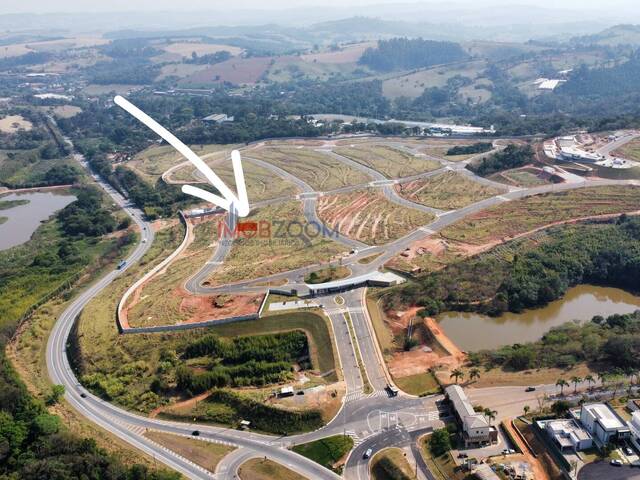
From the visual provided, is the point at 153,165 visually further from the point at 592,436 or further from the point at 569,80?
the point at 569,80

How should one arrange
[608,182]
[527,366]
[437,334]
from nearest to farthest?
[527,366] → [437,334] → [608,182]

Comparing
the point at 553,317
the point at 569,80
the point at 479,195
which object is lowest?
the point at 553,317

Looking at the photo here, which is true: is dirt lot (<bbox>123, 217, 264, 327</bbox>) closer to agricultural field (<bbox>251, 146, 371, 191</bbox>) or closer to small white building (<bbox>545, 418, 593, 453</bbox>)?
small white building (<bbox>545, 418, 593, 453</bbox>)

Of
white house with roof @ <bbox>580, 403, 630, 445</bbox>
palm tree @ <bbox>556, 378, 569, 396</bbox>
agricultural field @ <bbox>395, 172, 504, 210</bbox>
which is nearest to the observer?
white house with roof @ <bbox>580, 403, 630, 445</bbox>

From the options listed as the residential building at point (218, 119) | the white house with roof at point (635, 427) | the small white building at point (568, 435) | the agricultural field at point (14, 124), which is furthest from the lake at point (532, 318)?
the agricultural field at point (14, 124)

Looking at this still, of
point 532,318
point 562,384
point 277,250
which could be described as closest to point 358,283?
point 277,250

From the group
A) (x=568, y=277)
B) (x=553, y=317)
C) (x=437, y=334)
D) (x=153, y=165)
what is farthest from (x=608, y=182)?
(x=153, y=165)

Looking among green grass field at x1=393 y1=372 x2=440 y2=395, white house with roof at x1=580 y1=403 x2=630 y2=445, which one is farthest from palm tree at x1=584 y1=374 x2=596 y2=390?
green grass field at x1=393 y1=372 x2=440 y2=395
